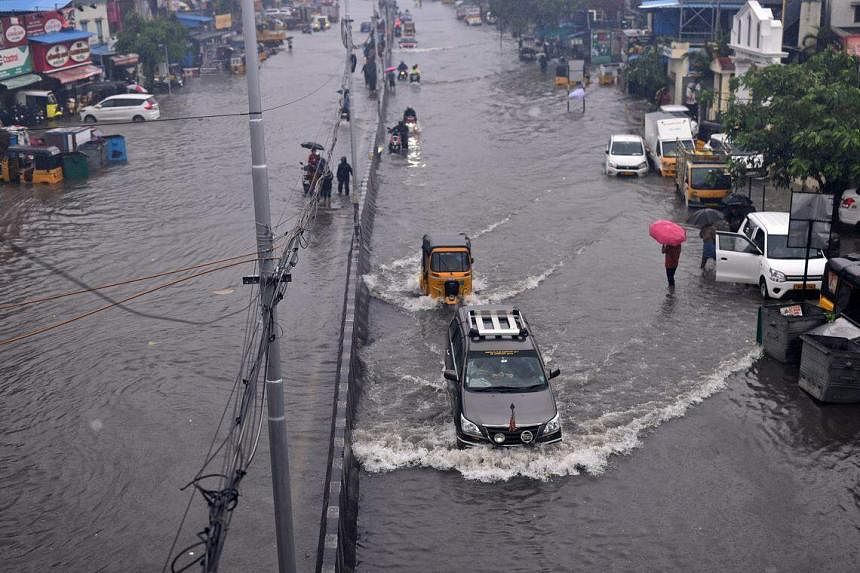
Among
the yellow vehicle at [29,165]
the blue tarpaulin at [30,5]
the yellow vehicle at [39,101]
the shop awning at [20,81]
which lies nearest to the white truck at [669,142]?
the yellow vehicle at [29,165]

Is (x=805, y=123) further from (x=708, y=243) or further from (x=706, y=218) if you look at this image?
(x=708, y=243)

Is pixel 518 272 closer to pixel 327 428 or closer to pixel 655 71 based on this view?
pixel 327 428

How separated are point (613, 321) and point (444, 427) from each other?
613cm

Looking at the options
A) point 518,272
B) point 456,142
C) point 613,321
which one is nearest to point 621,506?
point 613,321

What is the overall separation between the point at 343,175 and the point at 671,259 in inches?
484

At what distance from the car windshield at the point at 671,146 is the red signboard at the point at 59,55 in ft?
95.3

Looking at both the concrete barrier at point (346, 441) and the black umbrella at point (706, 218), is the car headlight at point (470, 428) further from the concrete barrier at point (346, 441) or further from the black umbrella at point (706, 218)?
the black umbrella at point (706, 218)

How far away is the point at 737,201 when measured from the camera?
2680 cm

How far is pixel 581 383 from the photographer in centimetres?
1709

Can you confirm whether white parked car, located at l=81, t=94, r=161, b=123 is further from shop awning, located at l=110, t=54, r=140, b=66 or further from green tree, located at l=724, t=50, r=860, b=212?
green tree, located at l=724, t=50, r=860, b=212

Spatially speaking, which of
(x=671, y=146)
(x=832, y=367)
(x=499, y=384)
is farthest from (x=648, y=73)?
(x=499, y=384)

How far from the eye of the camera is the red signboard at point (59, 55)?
152 feet

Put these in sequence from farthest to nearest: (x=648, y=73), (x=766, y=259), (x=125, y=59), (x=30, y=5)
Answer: (x=125, y=59) → (x=648, y=73) → (x=30, y=5) → (x=766, y=259)

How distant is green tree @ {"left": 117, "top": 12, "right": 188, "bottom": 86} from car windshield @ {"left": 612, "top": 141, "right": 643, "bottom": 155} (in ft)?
107
